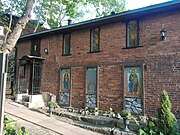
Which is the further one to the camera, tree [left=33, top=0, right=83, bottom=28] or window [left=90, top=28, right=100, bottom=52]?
tree [left=33, top=0, right=83, bottom=28]

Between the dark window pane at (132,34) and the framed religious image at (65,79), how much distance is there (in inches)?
166

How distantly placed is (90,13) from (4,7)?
12.0 meters

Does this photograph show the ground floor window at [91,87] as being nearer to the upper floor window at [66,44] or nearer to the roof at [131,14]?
the upper floor window at [66,44]

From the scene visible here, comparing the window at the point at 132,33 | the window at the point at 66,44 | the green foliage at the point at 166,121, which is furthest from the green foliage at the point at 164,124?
the window at the point at 66,44

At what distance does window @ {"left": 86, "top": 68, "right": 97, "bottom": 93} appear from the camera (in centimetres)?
1025

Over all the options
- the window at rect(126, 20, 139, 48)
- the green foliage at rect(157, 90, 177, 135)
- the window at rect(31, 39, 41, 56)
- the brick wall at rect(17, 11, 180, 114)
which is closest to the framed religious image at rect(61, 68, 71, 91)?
the brick wall at rect(17, 11, 180, 114)

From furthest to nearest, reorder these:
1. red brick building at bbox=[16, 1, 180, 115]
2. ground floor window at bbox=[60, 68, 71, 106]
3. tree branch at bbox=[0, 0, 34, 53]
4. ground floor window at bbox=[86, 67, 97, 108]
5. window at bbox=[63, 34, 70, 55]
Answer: window at bbox=[63, 34, 70, 55]
ground floor window at bbox=[60, 68, 71, 106]
ground floor window at bbox=[86, 67, 97, 108]
red brick building at bbox=[16, 1, 180, 115]
tree branch at bbox=[0, 0, 34, 53]

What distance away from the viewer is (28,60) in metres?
13.6

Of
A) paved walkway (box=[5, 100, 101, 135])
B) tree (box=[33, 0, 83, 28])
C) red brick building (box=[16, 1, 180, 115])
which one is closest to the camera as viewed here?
paved walkway (box=[5, 100, 101, 135])

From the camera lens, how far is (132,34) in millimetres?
9211

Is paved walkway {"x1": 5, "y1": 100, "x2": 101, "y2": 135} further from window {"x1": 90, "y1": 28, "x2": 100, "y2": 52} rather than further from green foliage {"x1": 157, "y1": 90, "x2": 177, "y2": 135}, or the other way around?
window {"x1": 90, "y1": 28, "x2": 100, "y2": 52}

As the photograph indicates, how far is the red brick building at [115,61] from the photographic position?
315 inches

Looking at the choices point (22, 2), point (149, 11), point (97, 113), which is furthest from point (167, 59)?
point (22, 2)

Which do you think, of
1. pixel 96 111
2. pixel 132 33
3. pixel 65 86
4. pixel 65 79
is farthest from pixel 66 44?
pixel 96 111
